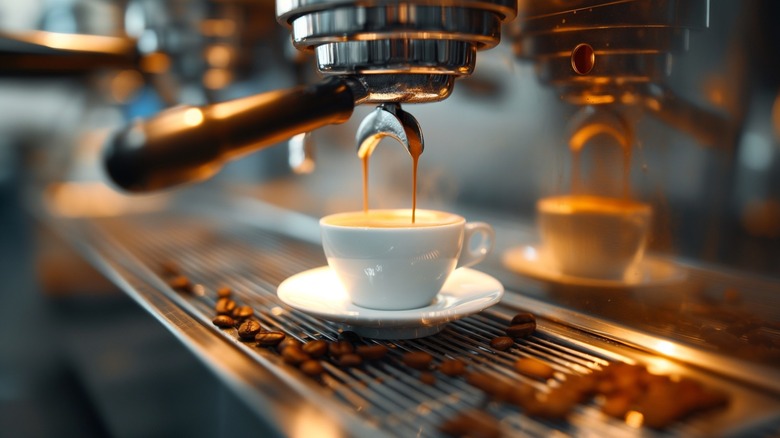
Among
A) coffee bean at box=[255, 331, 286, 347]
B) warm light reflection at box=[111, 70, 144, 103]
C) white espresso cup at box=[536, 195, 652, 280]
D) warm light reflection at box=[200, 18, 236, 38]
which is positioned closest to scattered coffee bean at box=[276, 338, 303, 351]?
coffee bean at box=[255, 331, 286, 347]

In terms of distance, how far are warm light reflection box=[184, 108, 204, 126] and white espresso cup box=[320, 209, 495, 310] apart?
0.15 meters

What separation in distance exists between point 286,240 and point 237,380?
50cm

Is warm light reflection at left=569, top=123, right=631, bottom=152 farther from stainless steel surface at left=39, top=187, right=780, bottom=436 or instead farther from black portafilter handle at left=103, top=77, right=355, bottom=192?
black portafilter handle at left=103, top=77, right=355, bottom=192

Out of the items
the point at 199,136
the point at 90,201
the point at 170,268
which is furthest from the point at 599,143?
the point at 90,201

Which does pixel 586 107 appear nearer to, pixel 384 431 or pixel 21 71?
pixel 384 431

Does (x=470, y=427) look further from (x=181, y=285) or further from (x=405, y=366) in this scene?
(x=181, y=285)

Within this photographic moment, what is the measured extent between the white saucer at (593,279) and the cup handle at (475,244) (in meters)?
0.07

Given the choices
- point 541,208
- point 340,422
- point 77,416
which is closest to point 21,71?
point 77,416

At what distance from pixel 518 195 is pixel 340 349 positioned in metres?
0.28

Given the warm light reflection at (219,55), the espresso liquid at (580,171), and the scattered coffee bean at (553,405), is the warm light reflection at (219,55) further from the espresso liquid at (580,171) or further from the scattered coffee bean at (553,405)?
the scattered coffee bean at (553,405)

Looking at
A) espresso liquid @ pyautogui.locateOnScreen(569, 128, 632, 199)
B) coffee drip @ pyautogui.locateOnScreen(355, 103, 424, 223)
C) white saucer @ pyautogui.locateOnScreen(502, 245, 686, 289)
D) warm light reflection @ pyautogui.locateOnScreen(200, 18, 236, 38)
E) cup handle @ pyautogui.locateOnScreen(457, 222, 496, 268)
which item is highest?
warm light reflection @ pyautogui.locateOnScreen(200, 18, 236, 38)

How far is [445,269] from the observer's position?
1.60 feet

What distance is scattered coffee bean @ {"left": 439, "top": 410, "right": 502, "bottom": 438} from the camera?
0.32 m

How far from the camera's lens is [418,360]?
1.38 ft
